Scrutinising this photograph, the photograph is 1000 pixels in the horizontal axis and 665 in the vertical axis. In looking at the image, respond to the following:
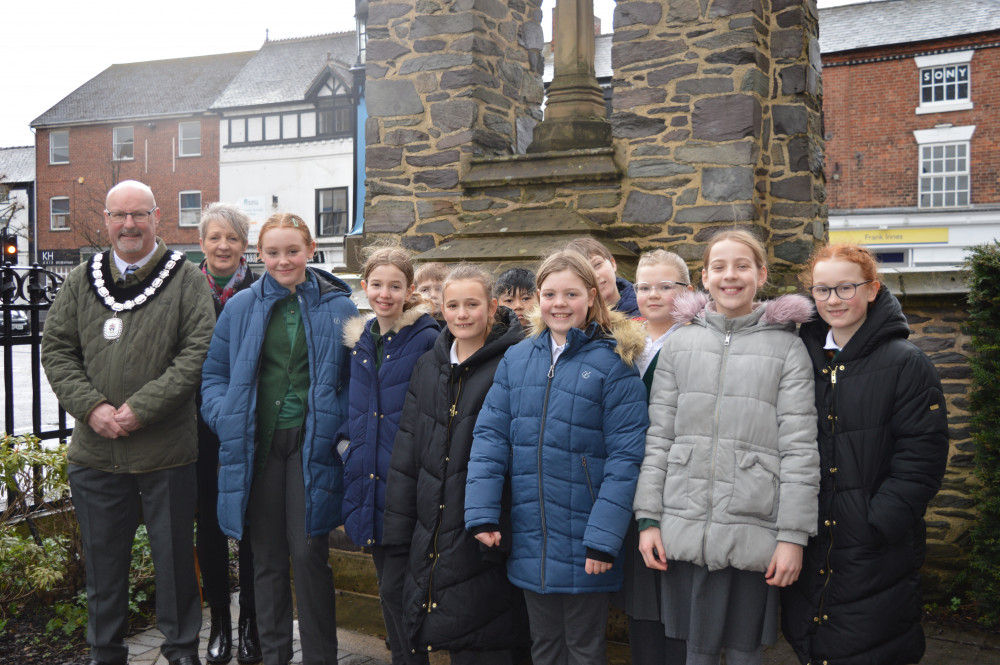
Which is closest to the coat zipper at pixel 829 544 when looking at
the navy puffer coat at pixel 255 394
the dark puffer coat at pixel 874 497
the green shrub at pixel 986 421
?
the dark puffer coat at pixel 874 497

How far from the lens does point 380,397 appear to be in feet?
11.2

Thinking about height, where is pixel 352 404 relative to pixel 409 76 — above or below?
below

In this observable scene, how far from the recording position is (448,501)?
3049 millimetres

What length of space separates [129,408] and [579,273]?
1976 mm

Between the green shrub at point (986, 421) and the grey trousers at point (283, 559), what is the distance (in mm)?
3293

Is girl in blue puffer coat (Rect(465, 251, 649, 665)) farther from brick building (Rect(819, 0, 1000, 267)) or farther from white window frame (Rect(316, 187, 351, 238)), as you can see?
white window frame (Rect(316, 187, 351, 238))

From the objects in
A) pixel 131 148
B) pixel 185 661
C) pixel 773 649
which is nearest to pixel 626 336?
pixel 773 649

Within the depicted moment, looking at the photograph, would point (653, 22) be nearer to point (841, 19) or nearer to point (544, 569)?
point (544, 569)

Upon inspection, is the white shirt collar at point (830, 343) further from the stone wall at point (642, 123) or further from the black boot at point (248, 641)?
the stone wall at point (642, 123)

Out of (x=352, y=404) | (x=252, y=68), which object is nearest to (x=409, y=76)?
(x=352, y=404)

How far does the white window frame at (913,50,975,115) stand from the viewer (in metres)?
21.7

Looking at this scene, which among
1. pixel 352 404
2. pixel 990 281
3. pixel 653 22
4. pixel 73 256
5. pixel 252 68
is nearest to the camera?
pixel 352 404

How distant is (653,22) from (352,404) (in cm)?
417

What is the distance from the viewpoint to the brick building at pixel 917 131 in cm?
2172
